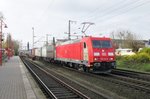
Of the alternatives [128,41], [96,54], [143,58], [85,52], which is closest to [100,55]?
[96,54]

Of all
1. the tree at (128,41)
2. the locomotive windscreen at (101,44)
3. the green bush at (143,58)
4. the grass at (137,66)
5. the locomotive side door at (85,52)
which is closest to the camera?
the locomotive windscreen at (101,44)

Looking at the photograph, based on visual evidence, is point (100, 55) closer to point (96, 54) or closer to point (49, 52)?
Result: point (96, 54)

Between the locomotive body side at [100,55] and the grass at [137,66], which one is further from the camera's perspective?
the grass at [137,66]

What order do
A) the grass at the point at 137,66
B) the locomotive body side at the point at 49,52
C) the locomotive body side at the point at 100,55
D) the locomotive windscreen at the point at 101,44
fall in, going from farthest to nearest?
the locomotive body side at the point at 49,52 < the grass at the point at 137,66 < the locomotive windscreen at the point at 101,44 < the locomotive body side at the point at 100,55

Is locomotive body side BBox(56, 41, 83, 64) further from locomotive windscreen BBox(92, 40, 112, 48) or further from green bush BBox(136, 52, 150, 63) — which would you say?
green bush BBox(136, 52, 150, 63)

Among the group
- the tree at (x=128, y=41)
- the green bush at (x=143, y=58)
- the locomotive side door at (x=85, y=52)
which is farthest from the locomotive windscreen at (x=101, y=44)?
the tree at (x=128, y=41)

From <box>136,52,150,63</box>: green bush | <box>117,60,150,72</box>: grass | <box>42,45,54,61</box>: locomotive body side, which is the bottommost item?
<box>117,60,150,72</box>: grass

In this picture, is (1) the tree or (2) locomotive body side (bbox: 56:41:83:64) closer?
(2) locomotive body side (bbox: 56:41:83:64)

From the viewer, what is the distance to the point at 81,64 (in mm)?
25578

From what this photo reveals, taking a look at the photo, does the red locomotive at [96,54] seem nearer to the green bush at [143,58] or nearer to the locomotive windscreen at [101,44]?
the locomotive windscreen at [101,44]

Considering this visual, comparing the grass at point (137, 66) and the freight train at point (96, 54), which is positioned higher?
the freight train at point (96, 54)

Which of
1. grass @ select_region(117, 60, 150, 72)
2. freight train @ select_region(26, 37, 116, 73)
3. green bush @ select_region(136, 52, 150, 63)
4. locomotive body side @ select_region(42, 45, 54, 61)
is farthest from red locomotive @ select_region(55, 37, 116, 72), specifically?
locomotive body side @ select_region(42, 45, 54, 61)

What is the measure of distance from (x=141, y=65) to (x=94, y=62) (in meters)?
9.25

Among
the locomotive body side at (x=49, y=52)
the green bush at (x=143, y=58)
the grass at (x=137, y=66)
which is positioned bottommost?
the grass at (x=137, y=66)
